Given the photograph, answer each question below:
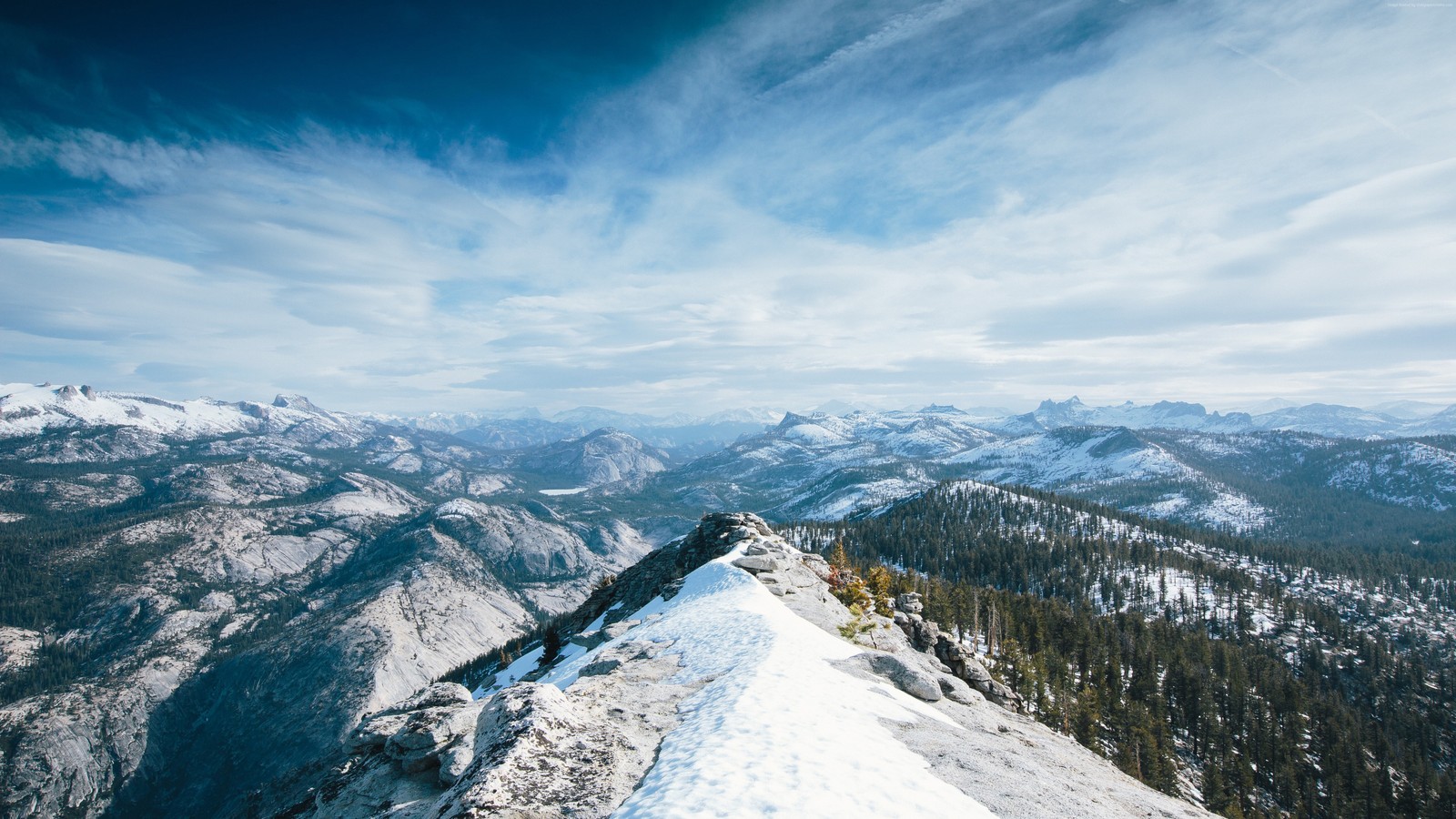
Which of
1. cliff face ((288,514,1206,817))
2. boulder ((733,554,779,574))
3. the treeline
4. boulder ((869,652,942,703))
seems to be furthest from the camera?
the treeline

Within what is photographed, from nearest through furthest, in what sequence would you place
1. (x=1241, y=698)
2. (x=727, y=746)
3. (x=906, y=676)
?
1. (x=727, y=746)
2. (x=906, y=676)
3. (x=1241, y=698)

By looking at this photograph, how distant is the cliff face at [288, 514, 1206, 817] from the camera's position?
1284 centimetres

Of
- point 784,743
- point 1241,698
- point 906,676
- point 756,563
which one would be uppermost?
point 784,743

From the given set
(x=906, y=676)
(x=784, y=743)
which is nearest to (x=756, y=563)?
(x=906, y=676)

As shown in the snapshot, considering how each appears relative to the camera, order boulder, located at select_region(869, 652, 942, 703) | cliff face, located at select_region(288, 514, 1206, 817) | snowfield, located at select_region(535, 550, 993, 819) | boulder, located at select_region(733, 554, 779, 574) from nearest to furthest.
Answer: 1. snowfield, located at select_region(535, 550, 993, 819)
2. cliff face, located at select_region(288, 514, 1206, 817)
3. boulder, located at select_region(869, 652, 942, 703)
4. boulder, located at select_region(733, 554, 779, 574)

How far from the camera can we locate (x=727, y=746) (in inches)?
607

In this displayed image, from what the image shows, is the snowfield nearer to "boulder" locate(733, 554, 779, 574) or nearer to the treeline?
"boulder" locate(733, 554, 779, 574)

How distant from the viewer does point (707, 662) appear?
86.5 ft

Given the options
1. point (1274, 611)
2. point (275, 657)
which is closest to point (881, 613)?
point (1274, 611)

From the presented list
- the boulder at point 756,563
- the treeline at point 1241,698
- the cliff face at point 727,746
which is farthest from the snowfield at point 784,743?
the treeline at point 1241,698

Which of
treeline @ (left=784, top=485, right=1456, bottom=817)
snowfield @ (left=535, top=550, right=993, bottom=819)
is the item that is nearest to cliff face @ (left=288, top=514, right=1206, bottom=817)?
snowfield @ (left=535, top=550, right=993, bottom=819)

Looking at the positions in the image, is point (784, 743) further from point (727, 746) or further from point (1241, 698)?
point (1241, 698)

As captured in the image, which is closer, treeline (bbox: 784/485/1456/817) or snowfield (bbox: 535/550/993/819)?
snowfield (bbox: 535/550/993/819)

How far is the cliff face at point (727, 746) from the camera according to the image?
12.8 m
